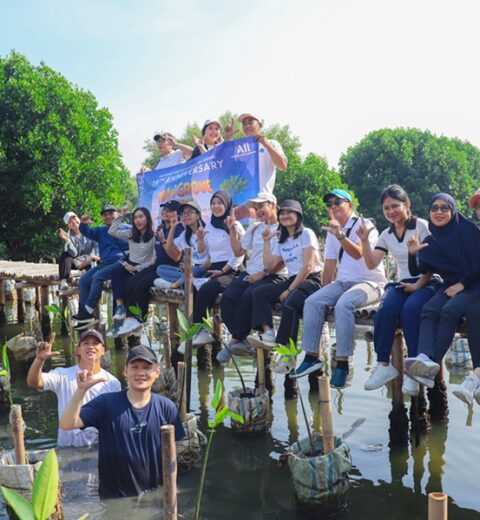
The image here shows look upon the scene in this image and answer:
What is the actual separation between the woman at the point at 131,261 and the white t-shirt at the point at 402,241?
441 cm

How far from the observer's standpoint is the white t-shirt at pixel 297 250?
290 inches

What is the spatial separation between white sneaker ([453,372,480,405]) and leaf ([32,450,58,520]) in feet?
12.3

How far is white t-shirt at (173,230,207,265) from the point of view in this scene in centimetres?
898

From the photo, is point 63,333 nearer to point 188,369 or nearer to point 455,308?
point 188,369

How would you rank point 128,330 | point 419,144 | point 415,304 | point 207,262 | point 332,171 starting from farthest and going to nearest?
point 419,144 < point 332,171 < point 128,330 < point 207,262 < point 415,304

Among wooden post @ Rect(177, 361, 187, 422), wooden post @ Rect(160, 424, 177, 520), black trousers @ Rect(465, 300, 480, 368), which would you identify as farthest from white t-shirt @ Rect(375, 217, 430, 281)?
wooden post @ Rect(160, 424, 177, 520)

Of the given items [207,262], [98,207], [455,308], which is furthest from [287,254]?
[98,207]

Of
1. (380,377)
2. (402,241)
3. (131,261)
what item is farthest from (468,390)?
(131,261)

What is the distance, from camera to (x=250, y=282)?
7.96 metres

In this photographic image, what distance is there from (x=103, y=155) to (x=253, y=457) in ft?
56.1

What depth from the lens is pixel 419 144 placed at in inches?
1549

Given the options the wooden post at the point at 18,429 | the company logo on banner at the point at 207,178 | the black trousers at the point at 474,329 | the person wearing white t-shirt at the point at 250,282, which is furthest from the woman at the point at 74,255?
the black trousers at the point at 474,329

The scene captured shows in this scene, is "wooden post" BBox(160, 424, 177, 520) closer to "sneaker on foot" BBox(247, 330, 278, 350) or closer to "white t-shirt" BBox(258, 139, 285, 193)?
"sneaker on foot" BBox(247, 330, 278, 350)

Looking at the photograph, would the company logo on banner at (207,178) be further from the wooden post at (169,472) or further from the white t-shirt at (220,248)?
the wooden post at (169,472)
